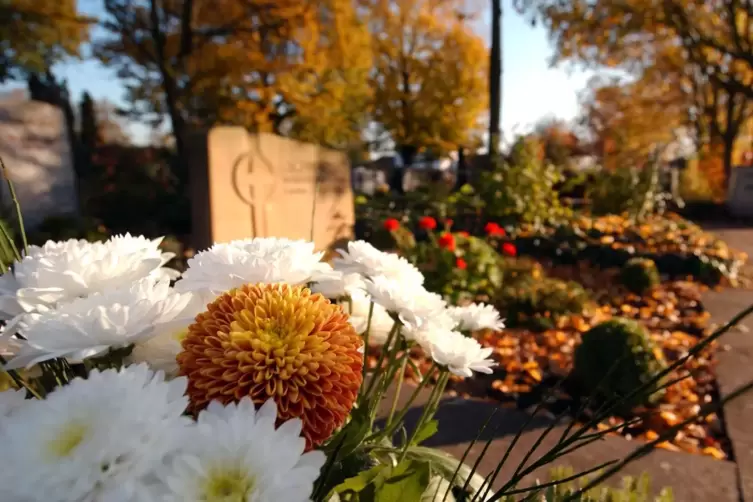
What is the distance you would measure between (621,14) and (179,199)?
423 inches

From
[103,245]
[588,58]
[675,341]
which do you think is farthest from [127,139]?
[103,245]

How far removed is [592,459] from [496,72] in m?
11.0

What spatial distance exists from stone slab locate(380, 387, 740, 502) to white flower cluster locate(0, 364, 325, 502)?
5.30 feet

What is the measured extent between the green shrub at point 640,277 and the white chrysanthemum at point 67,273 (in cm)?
581

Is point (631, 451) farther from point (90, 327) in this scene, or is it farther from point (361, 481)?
point (90, 327)

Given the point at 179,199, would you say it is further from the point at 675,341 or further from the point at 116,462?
the point at 116,462

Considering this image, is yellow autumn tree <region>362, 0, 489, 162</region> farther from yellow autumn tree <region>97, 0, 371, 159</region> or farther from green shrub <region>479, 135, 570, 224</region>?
green shrub <region>479, 135, 570, 224</region>

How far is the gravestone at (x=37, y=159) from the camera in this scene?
716 cm

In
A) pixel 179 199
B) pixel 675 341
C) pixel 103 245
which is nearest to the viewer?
pixel 103 245

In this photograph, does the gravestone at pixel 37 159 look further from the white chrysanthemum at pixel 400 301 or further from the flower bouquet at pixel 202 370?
the white chrysanthemum at pixel 400 301

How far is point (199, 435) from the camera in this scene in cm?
42

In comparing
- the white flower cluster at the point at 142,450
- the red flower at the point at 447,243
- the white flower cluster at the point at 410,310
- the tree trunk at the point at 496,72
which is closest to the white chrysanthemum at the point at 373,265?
the white flower cluster at the point at 410,310

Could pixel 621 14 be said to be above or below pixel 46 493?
above

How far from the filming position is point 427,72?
1830cm
